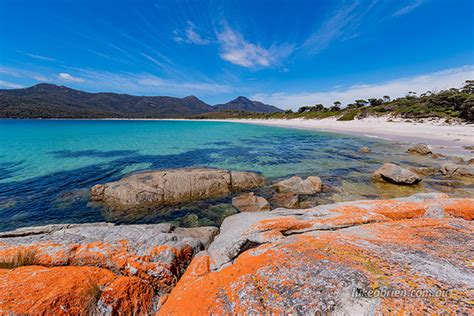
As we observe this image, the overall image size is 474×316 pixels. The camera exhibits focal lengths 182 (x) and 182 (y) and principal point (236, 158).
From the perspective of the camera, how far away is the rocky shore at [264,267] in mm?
2477

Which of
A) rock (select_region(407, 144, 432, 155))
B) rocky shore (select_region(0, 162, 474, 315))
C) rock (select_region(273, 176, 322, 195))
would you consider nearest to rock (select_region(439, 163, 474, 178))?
rock (select_region(407, 144, 432, 155))

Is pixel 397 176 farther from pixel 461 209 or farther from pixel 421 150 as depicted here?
pixel 421 150

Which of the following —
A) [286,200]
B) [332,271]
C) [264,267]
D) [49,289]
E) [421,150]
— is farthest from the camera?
[421,150]

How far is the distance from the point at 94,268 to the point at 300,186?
10267 mm

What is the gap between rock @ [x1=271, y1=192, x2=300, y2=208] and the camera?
963cm

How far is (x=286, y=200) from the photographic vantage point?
10.2 m

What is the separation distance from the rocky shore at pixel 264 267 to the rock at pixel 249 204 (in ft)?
11.4

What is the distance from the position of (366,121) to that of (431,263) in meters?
69.6

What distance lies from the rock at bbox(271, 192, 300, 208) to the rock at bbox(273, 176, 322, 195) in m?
0.45

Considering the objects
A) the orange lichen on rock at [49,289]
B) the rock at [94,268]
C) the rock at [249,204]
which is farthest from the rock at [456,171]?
the orange lichen on rock at [49,289]

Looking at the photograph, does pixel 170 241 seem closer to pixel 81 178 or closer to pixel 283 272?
pixel 283 272

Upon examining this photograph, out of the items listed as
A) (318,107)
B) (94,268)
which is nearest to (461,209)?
(94,268)

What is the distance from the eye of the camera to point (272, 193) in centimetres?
1134

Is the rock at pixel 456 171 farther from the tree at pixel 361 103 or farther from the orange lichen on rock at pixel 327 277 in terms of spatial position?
the tree at pixel 361 103
